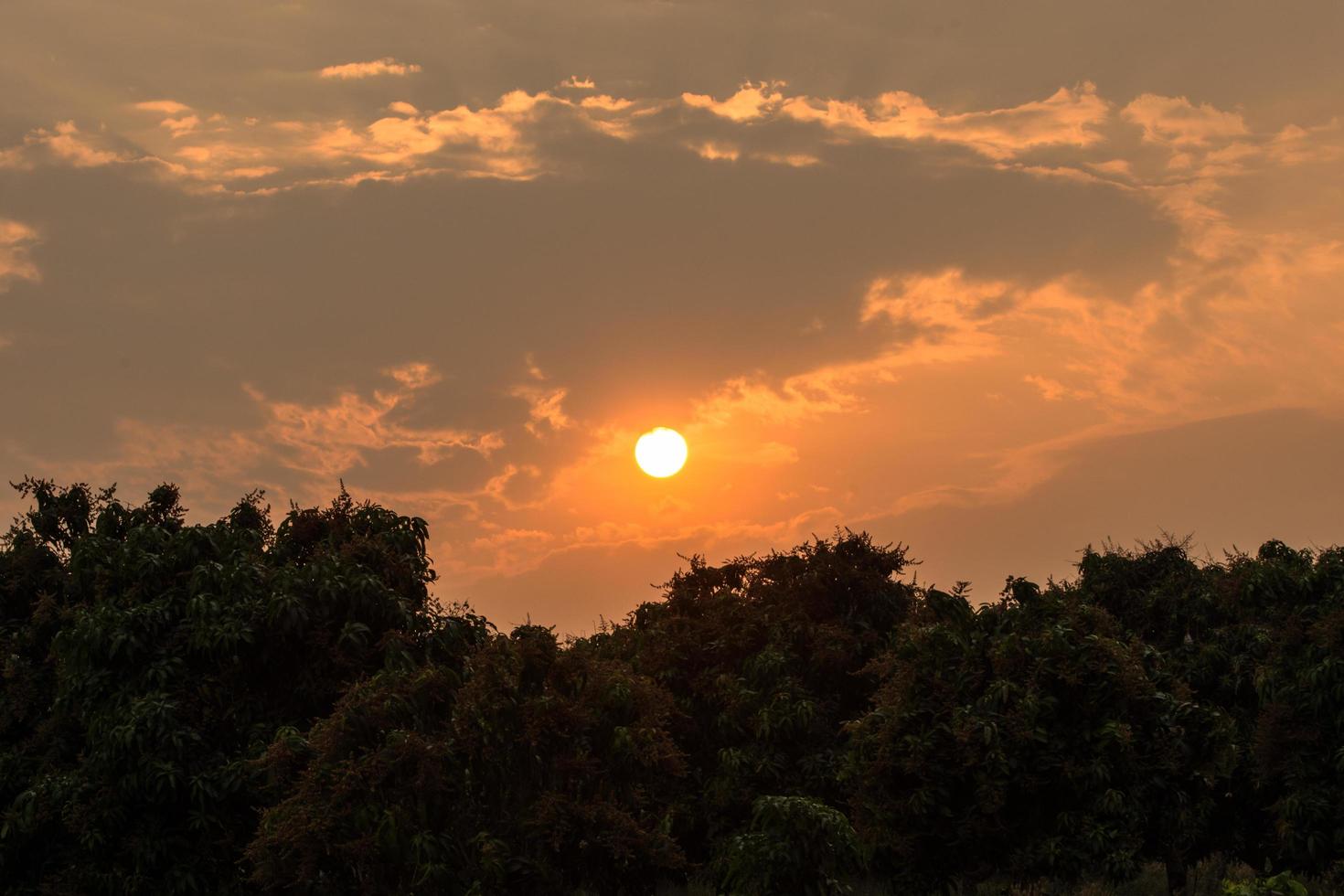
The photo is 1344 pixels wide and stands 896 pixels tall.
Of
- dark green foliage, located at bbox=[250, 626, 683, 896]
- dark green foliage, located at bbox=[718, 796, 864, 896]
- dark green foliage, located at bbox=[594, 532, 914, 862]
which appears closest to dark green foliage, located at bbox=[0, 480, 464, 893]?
dark green foliage, located at bbox=[250, 626, 683, 896]

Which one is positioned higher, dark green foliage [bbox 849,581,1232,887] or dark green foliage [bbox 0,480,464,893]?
dark green foliage [bbox 0,480,464,893]

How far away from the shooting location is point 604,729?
2094 centimetres

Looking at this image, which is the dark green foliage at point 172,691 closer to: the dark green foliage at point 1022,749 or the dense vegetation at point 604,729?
the dense vegetation at point 604,729

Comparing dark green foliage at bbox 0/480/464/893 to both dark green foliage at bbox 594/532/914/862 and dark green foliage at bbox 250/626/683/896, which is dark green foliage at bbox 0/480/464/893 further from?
dark green foliage at bbox 594/532/914/862

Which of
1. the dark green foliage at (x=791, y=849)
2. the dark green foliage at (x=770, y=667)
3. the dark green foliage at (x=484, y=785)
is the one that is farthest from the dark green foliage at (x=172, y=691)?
the dark green foliage at (x=791, y=849)

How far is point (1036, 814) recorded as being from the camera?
22.8 m

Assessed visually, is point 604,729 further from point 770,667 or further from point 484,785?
point 770,667

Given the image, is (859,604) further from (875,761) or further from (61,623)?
(61,623)

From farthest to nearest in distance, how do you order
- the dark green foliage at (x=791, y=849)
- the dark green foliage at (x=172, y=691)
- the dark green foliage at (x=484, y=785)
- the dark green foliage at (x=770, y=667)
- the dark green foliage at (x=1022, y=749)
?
the dark green foliage at (x=770, y=667), the dark green foliage at (x=172, y=691), the dark green foliage at (x=1022, y=749), the dark green foliage at (x=484, y=785), the dark green foliage at (x=791, y=849)

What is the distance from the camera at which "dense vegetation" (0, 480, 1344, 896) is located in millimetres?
19828

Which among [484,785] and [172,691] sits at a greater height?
[172,691]

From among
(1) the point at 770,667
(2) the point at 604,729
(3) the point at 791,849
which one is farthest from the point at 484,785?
(1) the point at 770,667

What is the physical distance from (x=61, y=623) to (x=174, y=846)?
7.38 meters

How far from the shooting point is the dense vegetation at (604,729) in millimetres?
19828
